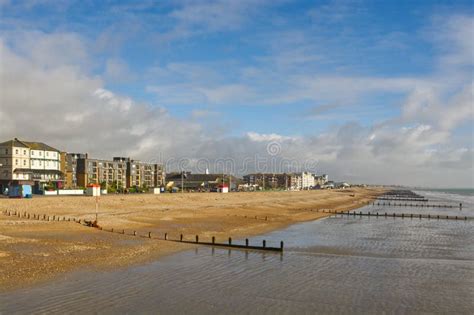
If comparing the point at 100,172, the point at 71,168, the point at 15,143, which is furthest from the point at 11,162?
the point at 100,172

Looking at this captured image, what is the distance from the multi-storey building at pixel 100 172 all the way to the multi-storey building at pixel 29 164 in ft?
88.4

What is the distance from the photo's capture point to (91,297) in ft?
65.9

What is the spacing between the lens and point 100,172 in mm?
171250

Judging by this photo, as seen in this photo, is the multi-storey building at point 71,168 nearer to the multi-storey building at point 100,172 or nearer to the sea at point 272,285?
the multi-storey building at point 100,172

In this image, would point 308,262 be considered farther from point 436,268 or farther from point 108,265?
point 108,265

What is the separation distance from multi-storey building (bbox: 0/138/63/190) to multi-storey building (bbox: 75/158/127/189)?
26.9 meters

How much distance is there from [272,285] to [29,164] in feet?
346

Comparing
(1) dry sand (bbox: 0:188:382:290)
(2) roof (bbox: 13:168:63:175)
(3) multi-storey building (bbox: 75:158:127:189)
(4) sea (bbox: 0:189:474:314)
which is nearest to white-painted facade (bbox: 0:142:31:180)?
(2) roof (bbox: 13:168:63:175)

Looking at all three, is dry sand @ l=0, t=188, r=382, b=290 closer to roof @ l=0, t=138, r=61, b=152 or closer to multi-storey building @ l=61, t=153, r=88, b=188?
roof @ l=0, t=138, r=61, b=152

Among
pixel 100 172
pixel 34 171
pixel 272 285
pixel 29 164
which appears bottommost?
pixel 272 285

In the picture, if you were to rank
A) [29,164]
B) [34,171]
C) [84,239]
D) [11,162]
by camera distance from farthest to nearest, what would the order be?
[29,164]
[34,171]
[11,162]
[84,239]

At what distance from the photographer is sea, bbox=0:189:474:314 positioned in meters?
19.5

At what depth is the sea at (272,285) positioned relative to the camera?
766 inches

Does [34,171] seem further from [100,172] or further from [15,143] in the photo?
[100,172]
